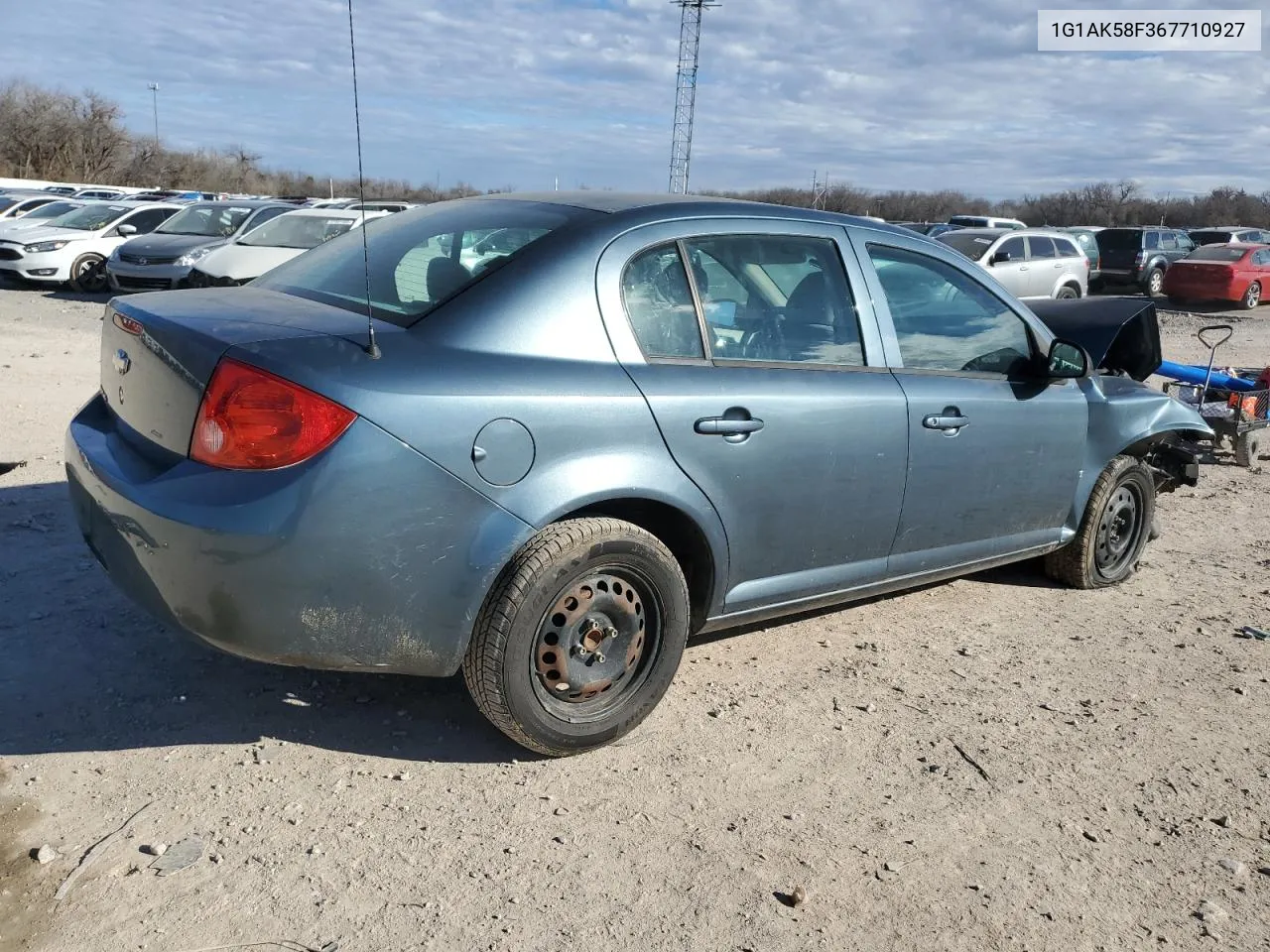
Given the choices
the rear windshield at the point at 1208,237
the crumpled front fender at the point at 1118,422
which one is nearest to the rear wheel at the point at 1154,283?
the rear windshield at the point at 1208,237

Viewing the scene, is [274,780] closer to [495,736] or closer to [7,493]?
[495,736]

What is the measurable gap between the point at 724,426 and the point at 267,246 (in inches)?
522

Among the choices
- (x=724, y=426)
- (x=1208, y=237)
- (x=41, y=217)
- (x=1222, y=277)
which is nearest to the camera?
(x=724, y=426)

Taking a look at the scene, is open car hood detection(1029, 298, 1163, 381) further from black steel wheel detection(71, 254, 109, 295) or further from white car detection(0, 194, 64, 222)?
white car detection(0, 194, 64, 222)

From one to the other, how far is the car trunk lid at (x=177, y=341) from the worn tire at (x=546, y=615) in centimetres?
79

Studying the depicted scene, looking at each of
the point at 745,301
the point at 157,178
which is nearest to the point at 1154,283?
the point at 745,301

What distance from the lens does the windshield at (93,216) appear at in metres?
19.6

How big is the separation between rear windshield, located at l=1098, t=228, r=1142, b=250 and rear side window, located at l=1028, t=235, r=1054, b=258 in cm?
888

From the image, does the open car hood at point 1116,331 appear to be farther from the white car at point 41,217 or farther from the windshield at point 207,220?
the white car at point 41,217

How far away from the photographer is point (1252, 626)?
4.94 m

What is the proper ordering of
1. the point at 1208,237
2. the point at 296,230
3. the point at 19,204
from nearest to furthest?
the point at 296,230, the point at 19,204, the point at 1208,237

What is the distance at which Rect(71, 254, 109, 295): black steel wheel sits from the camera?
18.6 m

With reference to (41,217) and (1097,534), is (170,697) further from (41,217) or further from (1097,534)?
(41,217)

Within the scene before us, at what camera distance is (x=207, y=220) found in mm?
17953
